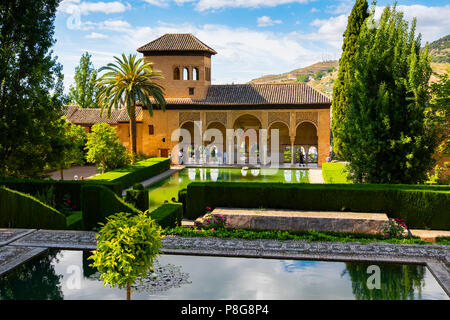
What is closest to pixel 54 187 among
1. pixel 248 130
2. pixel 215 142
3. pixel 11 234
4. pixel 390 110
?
pixel 11 234

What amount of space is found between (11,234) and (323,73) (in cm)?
12947

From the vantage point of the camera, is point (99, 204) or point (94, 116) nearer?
point (99, 204)

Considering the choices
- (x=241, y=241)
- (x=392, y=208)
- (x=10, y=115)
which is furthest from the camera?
(x=10, y=115)

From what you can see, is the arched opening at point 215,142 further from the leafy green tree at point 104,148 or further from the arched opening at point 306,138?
the leafy green tree at point 104,148

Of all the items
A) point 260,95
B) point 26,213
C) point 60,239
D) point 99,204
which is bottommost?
point 60,239

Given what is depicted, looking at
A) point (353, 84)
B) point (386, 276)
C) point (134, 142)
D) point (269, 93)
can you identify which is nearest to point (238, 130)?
point (269, 93)

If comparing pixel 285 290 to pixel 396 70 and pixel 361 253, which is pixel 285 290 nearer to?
pixel 361 253

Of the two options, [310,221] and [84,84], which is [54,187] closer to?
[310,221]

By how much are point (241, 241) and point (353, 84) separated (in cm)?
775

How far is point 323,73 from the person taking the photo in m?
134

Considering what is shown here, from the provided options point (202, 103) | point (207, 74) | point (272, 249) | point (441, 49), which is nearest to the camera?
point (272, 249)

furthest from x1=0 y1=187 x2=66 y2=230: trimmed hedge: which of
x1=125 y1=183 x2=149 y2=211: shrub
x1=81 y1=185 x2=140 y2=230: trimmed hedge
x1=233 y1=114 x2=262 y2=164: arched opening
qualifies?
x1=233 y1=114 x2=262 y2=164: arched opening

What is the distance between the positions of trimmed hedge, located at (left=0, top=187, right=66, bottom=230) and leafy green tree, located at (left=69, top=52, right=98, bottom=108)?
114 ft

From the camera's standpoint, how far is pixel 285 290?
7.68 meters
